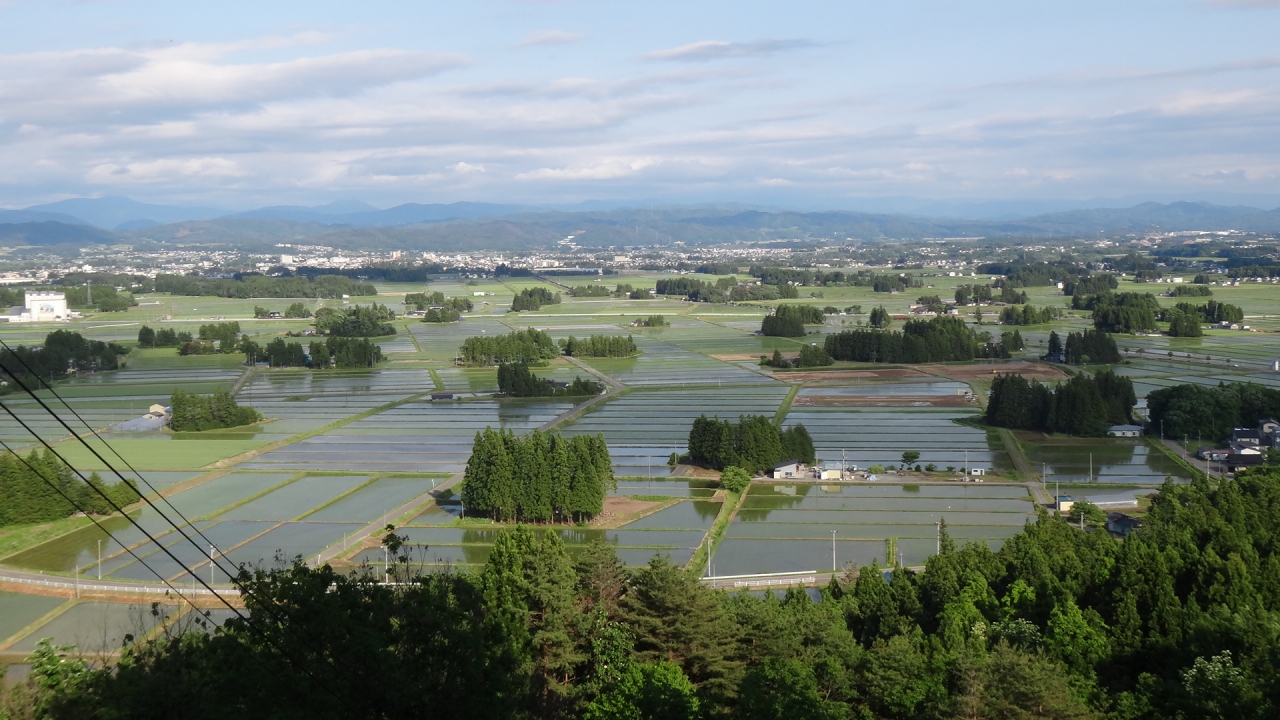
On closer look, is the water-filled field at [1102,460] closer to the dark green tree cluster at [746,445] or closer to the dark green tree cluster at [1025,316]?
the dark green tree cluster at [746,445]

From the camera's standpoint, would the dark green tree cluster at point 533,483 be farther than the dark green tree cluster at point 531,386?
No

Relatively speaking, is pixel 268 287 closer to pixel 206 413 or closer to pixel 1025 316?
pixel 1025 316

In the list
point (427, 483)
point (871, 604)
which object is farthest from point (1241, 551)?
point (427, 483)

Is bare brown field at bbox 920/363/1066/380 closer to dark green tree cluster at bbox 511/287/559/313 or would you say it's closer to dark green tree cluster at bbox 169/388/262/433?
dark green tree cluster at bbox 169/388/262/433

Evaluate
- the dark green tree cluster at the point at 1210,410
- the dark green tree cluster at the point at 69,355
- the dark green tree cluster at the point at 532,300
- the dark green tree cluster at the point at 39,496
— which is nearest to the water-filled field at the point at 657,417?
the dark green tree cluster at the point at 1210,410

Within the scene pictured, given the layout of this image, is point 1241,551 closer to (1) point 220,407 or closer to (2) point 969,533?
(2) point 969,533

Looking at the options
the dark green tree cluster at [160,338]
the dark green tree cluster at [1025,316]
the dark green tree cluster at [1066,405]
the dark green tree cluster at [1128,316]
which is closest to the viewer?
the dark green tree cluster at [1066,405]

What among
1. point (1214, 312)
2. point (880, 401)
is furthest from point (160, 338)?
point (1214, 312)

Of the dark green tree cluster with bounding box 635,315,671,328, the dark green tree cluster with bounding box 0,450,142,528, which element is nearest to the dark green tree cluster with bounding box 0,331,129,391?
the dark green tree cluster with bounding box 0,450,142,528
